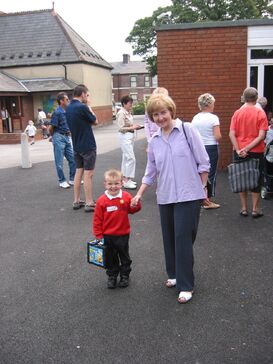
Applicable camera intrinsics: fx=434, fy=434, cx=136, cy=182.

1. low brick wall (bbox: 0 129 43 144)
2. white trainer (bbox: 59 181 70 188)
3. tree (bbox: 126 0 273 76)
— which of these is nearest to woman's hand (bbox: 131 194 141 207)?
white trainer (bbox: 59 181 70 188)

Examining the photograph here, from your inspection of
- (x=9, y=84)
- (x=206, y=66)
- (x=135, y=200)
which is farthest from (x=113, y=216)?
(x=9, y=84)

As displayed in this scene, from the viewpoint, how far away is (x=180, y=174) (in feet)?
12.1

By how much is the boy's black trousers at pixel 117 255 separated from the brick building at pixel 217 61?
20.4 ft

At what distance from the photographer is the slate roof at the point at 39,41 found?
33562 mm

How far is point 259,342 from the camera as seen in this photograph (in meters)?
3.18

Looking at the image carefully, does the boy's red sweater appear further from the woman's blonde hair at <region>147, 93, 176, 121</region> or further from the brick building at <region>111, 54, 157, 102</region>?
the brick building at <region>111, 54, 157, 102</region>

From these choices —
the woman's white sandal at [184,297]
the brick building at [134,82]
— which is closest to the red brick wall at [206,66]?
the woman's white sandal at [184,297]

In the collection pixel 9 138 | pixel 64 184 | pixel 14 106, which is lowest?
pixel 9 138

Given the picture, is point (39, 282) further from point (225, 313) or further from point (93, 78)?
point (93, 78)

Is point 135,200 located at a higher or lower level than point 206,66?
lower

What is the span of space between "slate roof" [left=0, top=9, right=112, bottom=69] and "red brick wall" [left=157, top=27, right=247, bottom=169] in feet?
80.0

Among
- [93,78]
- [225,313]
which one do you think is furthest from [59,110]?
[93,78]

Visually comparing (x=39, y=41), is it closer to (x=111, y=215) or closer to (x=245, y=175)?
(x=245, y=175)

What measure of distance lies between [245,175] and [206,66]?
4.38 m
